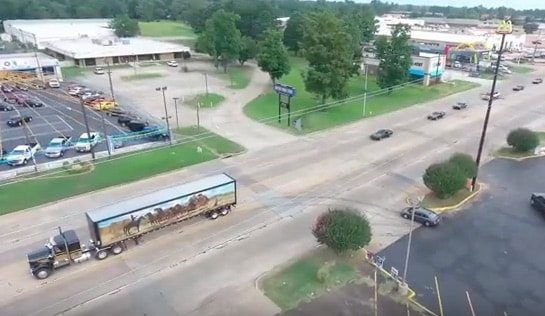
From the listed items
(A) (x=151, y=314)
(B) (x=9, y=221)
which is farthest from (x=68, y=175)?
(A) (x=151, y=314)

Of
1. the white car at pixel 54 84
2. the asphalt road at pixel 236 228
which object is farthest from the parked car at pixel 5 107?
the asphalt road at pixel 236 228

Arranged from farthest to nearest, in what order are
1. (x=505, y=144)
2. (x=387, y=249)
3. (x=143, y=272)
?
(x=505, y=144)
(x=387, y=249)
(x=143, y=272)

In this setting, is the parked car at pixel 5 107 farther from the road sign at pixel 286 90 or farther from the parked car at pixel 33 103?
the road sign at pixel 286 90

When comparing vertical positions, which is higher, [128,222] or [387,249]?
[128,222]

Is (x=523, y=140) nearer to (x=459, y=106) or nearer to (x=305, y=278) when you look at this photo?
(x=459, y=106)

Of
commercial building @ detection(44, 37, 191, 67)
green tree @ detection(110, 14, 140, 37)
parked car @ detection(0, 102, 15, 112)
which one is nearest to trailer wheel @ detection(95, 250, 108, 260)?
parked car @ detection(0, 102, 15, 112)

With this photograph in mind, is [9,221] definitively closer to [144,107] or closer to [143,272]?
[143,272]

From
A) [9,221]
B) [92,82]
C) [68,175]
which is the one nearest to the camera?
[9,221]
